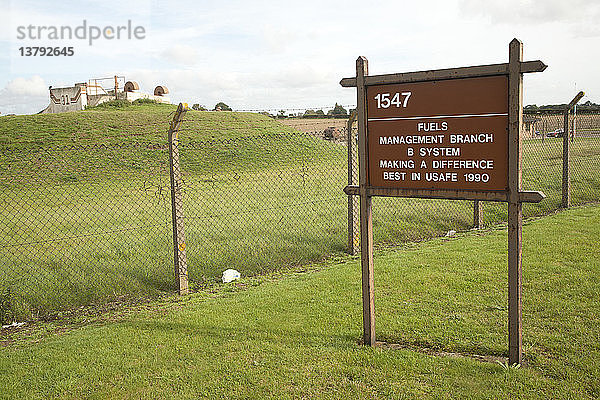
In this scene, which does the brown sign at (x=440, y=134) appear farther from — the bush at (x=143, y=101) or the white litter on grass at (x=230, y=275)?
the bush at (x=143, y=101)

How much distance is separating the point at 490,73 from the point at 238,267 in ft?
15.7

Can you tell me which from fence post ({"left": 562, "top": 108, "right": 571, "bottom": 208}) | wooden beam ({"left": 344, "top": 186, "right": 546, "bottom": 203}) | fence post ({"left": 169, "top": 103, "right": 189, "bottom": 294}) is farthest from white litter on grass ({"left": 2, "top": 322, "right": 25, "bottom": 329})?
fence post ({"left": 562, "top": 108, "right": 571, "bottom": 208})

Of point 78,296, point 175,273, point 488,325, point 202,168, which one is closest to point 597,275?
point 488,325

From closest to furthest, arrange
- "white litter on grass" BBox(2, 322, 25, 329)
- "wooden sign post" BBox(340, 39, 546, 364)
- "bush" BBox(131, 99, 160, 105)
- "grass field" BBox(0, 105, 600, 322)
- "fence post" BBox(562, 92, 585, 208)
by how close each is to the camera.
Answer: "wooden sign post" BBox(340, 39, 546, 364), "white litter on grass" BBox(2, 322, 25, 329), "grass field" BBox(0, 105, 600, 322), "fence post" BBox(562, 92, 585, 208), "bush" BBox(131, 99, 160, 105)

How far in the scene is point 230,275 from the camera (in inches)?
297

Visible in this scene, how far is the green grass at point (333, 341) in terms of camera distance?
4223 millimetres

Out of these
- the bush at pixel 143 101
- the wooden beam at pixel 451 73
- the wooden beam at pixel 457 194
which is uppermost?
the bush at pixel 143 101

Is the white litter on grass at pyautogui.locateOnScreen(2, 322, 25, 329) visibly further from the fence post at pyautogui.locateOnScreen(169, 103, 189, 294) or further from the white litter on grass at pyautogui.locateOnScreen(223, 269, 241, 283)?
the white litter on grass at pyautogui.locateOnScreen(223, 269, 241, 283)

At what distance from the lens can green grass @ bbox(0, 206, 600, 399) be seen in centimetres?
422

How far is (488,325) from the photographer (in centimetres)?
529

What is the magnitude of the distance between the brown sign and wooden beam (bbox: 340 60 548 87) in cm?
4

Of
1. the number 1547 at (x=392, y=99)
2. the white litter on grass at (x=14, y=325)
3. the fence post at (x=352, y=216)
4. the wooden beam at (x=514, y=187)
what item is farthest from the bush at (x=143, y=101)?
the wooden beam at (x=514, y=187)

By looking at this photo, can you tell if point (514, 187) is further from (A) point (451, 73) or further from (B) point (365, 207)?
(B) point (365, 207)

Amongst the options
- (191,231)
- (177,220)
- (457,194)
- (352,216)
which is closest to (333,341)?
(457,194)
